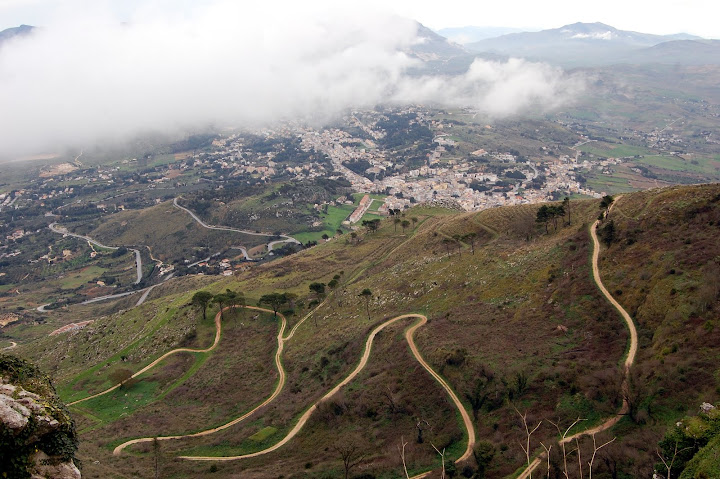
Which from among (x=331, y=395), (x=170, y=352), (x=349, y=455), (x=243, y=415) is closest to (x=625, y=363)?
(x=349, y=455)

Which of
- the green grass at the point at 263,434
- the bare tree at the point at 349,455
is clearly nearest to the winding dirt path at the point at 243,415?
the green grass at the point at 263,434

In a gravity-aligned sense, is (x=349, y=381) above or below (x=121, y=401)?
above

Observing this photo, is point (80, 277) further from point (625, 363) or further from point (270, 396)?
point (625, 363)

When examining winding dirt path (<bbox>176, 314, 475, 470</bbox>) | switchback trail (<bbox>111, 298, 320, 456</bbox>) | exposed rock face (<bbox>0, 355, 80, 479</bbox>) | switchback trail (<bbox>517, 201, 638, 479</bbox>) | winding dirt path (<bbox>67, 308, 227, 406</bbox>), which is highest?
exposed rock face (<bbox>0, 355, 80, 479</bbox>)

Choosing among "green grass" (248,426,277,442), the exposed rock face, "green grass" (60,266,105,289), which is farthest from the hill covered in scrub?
"green grass" (60,266,105,289)

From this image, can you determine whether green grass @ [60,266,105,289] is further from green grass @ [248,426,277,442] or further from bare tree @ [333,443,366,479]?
bare tree @ [333,443,366,479]

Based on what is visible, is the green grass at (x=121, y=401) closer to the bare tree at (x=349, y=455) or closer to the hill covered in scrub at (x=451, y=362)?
the hill covered in scrub at (x=451, y=362)
